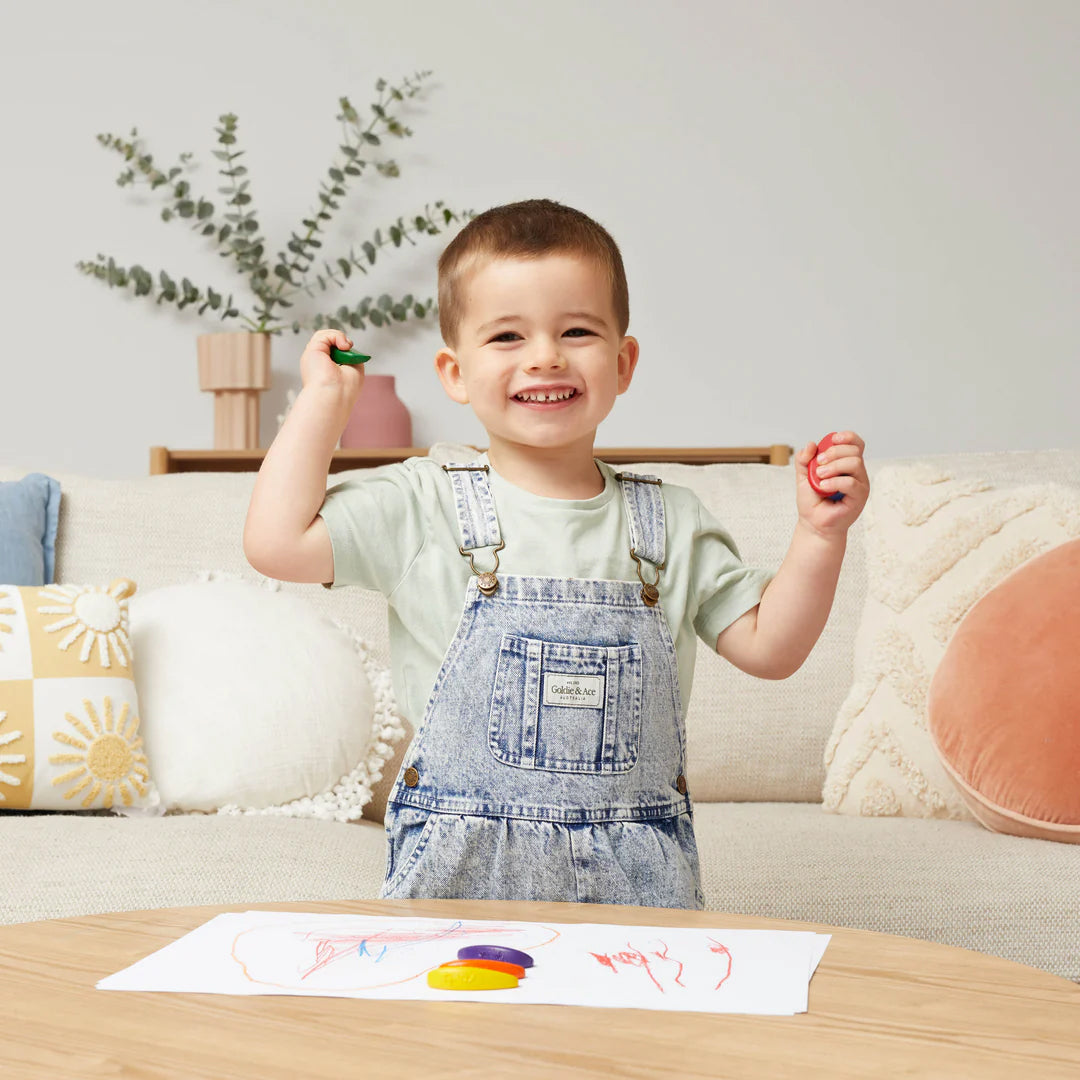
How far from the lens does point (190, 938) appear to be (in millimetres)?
661

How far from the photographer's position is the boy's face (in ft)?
3.14

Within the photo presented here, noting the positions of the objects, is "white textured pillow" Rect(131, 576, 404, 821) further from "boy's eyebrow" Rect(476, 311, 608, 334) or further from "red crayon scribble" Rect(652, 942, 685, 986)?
"red crayon scribble" Rect(652, 942, 685, 986)

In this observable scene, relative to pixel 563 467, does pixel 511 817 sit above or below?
below

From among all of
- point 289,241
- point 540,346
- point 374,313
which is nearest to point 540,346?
point 540,346

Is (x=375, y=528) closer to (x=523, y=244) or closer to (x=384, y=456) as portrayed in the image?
(x=523, y=244)

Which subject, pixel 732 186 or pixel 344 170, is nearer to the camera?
pixel 344 170

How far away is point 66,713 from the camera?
1.42 metres

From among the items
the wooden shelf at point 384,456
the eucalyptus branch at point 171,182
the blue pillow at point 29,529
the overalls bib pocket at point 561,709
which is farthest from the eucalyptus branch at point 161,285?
the overalls bib pocket at point 561,709

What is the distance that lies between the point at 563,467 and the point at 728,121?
253cm

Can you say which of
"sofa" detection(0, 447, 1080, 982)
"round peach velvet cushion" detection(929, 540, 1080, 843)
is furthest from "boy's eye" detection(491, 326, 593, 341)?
"round peach velvet cushion" detection(929, 540, 1080, 843)

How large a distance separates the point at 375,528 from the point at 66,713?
0.64 metres

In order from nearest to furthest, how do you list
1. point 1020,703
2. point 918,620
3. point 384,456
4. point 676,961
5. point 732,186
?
point 676,961, point 1020,703, point 918,620, point 384,456, point 732,186

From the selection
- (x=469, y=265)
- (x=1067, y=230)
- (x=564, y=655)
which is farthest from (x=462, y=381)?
(x=1067, y=230)

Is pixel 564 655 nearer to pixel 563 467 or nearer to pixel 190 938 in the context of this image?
pixel 563 467
